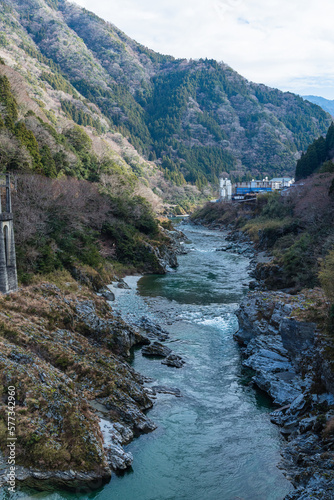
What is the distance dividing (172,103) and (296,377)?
173066 millimetres

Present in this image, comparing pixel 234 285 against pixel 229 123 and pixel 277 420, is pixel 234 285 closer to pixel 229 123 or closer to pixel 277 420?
pixel 277 420

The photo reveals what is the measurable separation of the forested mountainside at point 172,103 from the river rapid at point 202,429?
102 meters

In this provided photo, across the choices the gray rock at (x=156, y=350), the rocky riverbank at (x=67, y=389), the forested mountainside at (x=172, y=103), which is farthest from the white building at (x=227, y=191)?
the rocky riverbank at (x=67, y=389)

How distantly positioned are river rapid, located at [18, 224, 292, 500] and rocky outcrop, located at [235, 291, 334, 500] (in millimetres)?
504

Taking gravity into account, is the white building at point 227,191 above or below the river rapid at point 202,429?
above

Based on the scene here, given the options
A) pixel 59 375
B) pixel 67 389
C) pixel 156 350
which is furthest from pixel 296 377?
pixel 59 375

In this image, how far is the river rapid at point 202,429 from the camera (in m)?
9.29

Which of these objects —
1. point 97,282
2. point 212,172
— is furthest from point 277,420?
point 212,172

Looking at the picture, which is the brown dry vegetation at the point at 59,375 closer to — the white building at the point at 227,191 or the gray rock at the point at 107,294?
the gray rock at the point at 107,294

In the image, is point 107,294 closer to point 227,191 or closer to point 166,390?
point 166,390

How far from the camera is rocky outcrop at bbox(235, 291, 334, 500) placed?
938 cm

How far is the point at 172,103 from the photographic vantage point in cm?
17075

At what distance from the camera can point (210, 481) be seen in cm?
962

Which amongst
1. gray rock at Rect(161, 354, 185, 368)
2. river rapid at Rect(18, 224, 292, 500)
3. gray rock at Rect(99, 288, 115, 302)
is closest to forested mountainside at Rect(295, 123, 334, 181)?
river rapid at Rect(18, 224, 292, 500)
